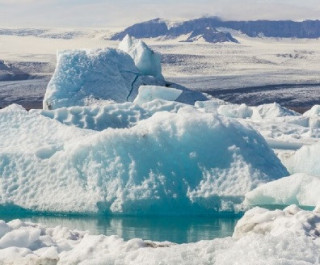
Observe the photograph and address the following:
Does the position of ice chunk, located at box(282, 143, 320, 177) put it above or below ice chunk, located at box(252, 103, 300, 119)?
above

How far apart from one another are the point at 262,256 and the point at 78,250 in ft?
3.45

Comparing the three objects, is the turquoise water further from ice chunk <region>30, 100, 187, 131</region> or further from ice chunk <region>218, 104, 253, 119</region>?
ice chunk <region>218, 104, 253, 119</region>

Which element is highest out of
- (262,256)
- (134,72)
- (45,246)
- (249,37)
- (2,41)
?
(262,256)

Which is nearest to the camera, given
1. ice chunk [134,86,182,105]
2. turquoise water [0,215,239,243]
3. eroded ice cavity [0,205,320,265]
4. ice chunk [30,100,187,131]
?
eroded ice cavity [0,205,320,265]

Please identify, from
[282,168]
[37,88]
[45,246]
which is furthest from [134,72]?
[37,88]

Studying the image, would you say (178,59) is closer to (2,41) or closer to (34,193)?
(2,41)

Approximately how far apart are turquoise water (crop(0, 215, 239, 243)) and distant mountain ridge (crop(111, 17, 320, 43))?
9090 cm

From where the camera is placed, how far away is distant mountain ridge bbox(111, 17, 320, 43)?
101 meters

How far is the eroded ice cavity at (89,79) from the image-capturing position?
42.0ft

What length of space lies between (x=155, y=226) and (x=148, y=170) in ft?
2.23

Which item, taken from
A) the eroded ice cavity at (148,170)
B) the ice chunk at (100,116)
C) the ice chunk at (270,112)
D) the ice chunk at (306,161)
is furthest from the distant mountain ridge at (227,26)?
the eroded ice cavity at (148,170)

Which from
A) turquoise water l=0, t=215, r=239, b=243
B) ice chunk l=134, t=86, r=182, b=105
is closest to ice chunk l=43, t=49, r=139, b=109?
ice chunk l=134, t=86, r=182, b=105

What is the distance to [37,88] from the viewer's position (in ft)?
102

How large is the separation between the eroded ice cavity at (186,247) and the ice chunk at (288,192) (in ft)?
6.38
